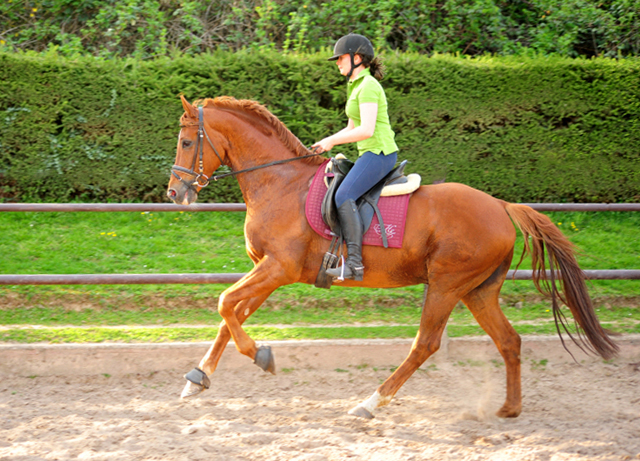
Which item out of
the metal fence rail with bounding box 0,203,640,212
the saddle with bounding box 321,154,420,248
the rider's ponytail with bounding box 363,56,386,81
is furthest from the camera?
the metal fence rail with bounding box 0,203,640,212

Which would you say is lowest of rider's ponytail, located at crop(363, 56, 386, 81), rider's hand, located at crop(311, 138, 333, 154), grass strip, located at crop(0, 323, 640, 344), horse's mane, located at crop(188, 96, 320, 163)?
grass strip, located at crop(0, 323, 640, 344)

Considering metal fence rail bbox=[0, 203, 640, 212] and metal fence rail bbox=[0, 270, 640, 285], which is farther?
metal fence rail bbox=[0, 203, 640, 212]

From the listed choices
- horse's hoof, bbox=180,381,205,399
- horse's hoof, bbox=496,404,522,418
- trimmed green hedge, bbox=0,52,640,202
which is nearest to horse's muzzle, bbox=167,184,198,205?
horse's hoof, bbox=180,381,205,399

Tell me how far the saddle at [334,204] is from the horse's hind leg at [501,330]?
94 cm

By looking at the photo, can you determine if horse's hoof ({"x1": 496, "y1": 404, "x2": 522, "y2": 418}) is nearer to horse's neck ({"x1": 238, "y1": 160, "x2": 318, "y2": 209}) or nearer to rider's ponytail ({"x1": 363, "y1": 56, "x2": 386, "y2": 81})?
horse's neck ({"x1": 238, "y1": 160, "x2": 318, "y2": 209})

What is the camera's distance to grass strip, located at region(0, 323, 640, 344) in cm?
525

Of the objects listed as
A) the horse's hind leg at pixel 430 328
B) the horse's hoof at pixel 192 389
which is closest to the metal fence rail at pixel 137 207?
the horse's hind leg at pixel 430 328

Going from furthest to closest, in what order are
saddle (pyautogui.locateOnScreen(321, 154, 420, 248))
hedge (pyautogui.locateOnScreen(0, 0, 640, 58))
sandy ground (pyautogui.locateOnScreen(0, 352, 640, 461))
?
hedge (pyautogui.locateOnScreen(0, 0, 640, 58)) → saddle (pyautogui.locateOnScreen(321, 154, 420, 248)) → sandy ground (pyautogui.locateOnScreen(0, 352, 640, 461))

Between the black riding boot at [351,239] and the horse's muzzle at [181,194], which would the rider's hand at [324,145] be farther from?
the horse's muzzle at [181,194]

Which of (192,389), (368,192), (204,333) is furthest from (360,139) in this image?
(204,333)

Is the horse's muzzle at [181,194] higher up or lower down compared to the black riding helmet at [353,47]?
lower down

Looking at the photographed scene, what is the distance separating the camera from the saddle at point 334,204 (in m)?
4.14

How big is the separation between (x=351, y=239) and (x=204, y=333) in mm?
2127

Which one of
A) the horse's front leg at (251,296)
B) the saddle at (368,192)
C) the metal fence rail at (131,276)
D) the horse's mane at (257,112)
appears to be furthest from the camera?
the metal fence rail at (131,276)
